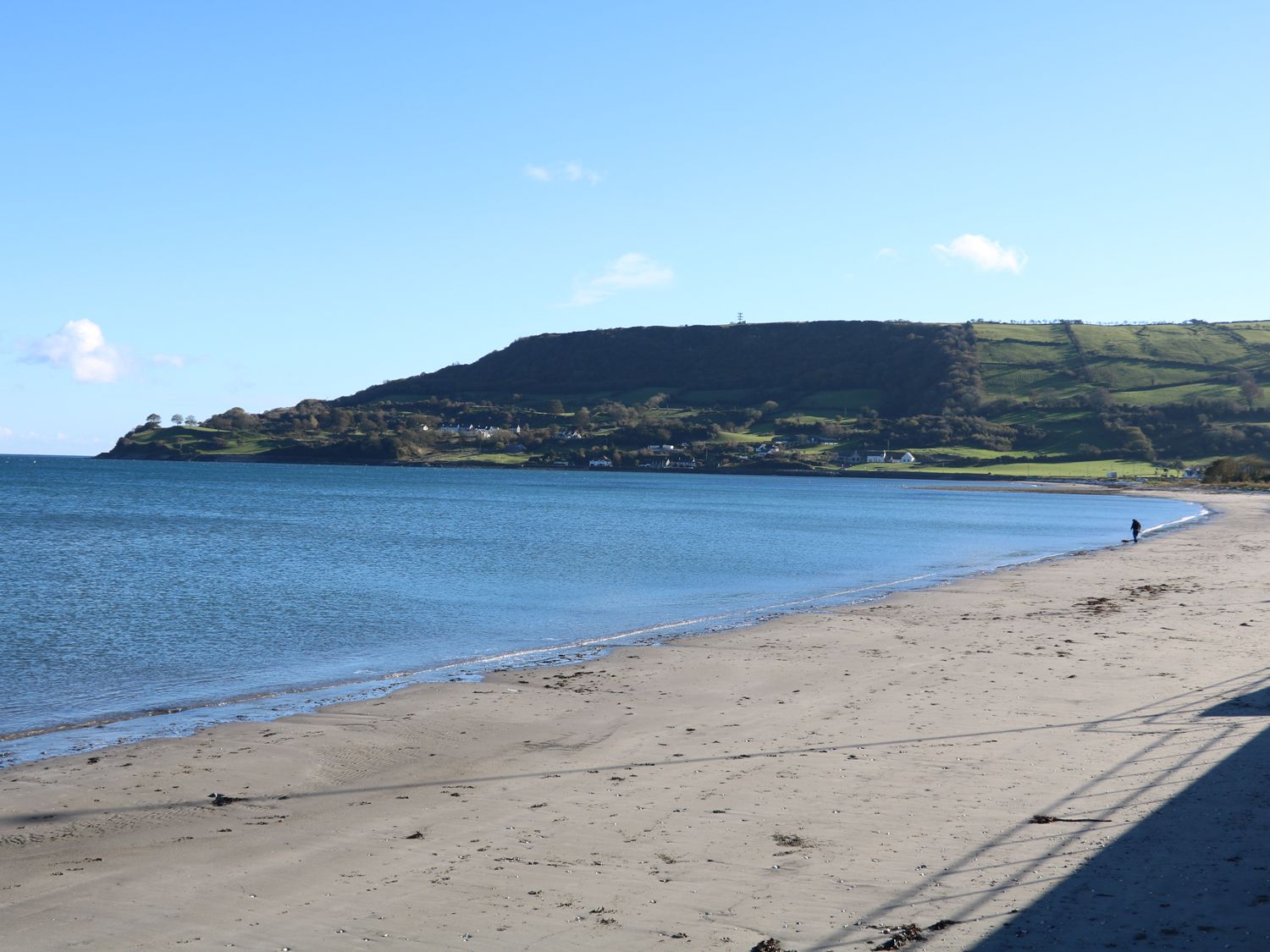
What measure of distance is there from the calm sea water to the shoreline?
8cm

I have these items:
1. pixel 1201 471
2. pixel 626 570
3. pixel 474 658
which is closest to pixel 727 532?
pixel 626 570

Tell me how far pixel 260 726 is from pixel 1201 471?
154 m

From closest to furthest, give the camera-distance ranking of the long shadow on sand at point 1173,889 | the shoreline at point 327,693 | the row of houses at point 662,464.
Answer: the long shadow on sand at point 1173,889 → the shoreline at point 327,693 → the row of houses at point 662,464

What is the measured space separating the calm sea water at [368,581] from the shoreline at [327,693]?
0.26ft

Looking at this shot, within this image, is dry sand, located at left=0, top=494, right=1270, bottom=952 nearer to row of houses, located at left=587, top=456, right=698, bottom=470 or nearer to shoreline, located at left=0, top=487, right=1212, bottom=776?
shoreline, located at left=0, top=487, right=1212, bottom=776

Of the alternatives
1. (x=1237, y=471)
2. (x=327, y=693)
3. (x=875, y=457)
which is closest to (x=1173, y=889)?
(x=327, y=693)

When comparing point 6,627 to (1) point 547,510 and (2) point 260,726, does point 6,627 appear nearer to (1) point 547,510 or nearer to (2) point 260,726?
(2) point 260,726

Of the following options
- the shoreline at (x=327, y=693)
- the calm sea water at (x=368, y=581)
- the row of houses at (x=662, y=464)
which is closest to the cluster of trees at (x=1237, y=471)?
the calm sea water at (x=368, y=581)

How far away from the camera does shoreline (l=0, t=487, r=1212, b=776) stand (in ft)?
45.7

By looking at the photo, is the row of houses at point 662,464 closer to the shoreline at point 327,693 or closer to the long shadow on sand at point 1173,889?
the shoreline at point 327,693

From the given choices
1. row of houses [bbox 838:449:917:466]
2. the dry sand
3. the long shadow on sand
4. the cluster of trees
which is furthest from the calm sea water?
row of houses [bbox 838:449:917:466]

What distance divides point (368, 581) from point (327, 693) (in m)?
17.1

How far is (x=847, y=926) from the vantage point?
734cm

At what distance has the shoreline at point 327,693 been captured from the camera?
13930 millimetres
